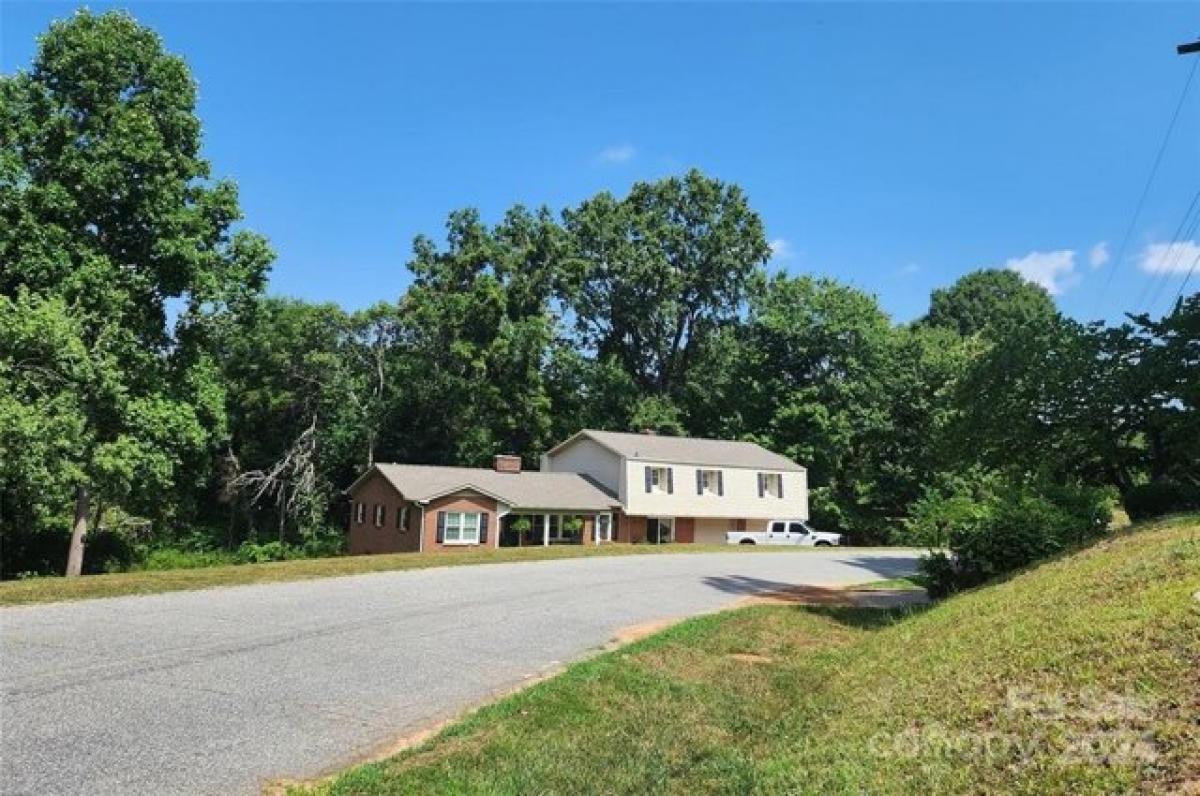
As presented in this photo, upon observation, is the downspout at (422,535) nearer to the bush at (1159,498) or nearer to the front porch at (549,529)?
the front porch at (549,529)

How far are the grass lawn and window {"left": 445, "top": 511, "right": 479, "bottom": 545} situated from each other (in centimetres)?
836

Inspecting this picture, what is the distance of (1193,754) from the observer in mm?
4371

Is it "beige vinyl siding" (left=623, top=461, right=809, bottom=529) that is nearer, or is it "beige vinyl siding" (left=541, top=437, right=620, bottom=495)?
"beige vinyl siding" (left=623, top=461, right=809, bottom=529)

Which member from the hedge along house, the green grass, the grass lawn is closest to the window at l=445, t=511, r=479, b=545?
the hedge along house

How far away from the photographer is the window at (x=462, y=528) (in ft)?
121

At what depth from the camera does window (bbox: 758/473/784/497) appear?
45719mm

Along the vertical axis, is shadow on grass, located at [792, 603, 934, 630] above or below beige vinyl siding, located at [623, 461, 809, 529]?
below

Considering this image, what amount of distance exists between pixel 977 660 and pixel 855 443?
44919 mm

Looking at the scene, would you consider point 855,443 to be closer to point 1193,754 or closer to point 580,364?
point 580,364

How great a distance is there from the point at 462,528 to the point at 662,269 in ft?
82.2

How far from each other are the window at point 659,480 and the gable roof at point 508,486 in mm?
1935

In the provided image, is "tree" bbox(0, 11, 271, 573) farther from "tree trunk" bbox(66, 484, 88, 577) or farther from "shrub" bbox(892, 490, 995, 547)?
"shrub" bbox(892, 490, 995, 547)

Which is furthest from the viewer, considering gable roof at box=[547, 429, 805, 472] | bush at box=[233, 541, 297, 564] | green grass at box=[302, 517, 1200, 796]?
gable roof at box=[547, 429, 805, 472]

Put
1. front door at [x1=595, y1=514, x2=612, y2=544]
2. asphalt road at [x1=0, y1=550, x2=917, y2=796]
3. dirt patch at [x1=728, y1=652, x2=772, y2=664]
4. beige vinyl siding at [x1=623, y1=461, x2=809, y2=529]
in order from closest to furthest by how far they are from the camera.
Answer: asphalt road at [x1=0, y1=550, x2=917, y2=796]
dirt patch at [x1=728, y1=652, x2=772, y2=664]
front door at [x1=595, y1=514, x2=612, y2=544]
beige vinyl siding at [x1=623, y1=461, x2=809, y2=529]
